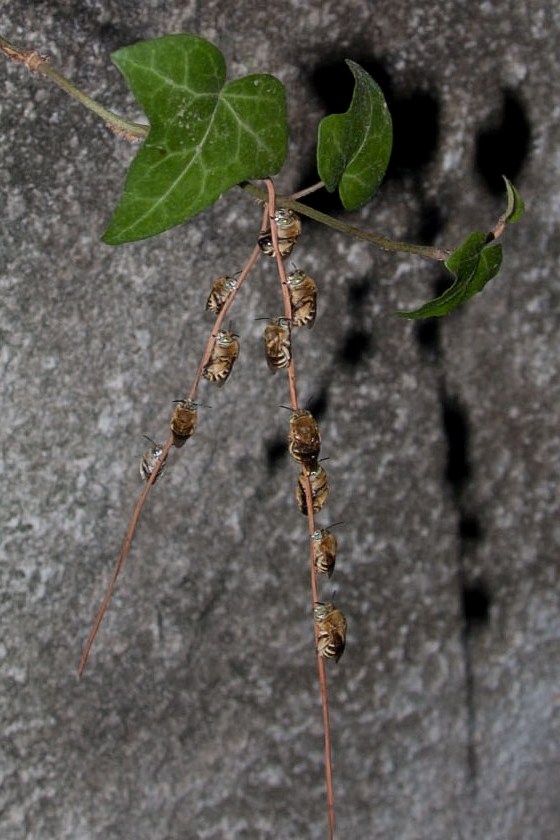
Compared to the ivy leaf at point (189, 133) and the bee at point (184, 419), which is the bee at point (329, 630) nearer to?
the bee at point (184, 419)

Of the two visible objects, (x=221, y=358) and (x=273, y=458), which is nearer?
(x=221, y=358)

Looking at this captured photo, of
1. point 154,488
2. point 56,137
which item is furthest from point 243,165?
point 154,488

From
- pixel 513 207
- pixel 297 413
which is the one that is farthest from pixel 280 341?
pixel 513 207

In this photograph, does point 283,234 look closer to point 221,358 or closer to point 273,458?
point 221,358

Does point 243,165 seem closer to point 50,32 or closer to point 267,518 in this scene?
point 50,32

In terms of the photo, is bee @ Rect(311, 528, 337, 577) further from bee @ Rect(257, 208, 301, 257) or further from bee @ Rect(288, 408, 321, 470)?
bee @ Rect(257, 208, 301, 257)

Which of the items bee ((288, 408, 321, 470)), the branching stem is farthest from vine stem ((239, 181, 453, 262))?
bee ((288, 408, 321, 470))

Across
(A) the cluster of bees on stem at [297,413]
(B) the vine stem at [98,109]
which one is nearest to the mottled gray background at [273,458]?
(B) the vine stem at [98,109]

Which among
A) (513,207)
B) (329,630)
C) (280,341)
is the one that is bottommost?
(329,630)
